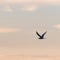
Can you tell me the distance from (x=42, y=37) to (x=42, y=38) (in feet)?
1.55

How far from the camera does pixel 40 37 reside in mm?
163375

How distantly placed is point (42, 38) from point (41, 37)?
2.24 feet

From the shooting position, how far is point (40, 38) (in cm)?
16475

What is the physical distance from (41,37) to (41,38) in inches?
51.9

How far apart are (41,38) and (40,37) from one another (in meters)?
0.85

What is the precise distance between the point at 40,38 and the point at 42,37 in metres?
2.06

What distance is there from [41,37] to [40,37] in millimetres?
731

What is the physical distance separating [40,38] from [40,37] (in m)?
1.44

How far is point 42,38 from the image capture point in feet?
535

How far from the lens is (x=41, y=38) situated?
164000 millimetres

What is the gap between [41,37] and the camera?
534 ft
